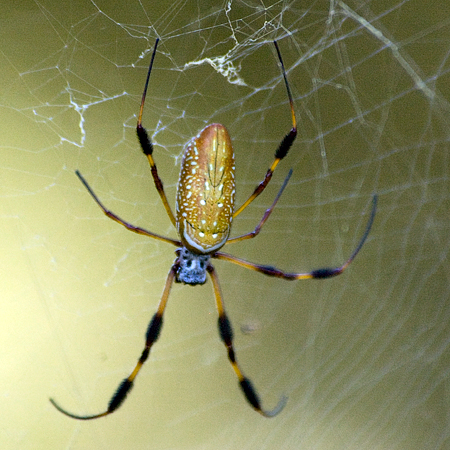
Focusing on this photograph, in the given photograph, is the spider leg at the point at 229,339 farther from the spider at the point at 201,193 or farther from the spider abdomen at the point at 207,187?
the spider abdomen at the point at 207,187

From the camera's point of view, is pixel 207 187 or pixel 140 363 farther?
pixel 140 363

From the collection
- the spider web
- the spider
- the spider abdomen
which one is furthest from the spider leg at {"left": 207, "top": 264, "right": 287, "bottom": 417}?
the spider web

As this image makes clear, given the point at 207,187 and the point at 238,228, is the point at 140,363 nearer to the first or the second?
the point at 207,187

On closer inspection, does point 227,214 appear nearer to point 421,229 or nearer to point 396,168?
point 396,168

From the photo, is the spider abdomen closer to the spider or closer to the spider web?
the spider

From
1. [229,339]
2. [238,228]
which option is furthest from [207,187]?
[238,228]

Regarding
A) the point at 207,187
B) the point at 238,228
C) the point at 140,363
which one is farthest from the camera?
the point at 238,228
